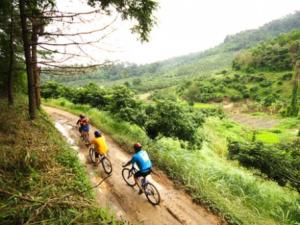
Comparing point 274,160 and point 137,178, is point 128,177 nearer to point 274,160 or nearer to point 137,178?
point 137,178

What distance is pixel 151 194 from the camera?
7.36 m

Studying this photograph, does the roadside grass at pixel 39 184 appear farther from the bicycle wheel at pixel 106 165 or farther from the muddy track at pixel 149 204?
the bicycle wheel at pixel 106 165

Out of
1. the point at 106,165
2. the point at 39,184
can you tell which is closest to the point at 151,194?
the point at 106,165

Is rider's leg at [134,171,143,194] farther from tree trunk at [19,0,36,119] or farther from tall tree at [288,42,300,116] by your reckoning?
tall tree at [288,42,300,116]

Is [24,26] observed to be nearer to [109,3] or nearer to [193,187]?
[109,3]

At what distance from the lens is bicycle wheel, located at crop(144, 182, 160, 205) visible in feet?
24.0

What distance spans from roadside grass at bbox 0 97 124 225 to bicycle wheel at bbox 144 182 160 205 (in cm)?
181

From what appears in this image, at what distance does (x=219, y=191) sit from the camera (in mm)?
7961

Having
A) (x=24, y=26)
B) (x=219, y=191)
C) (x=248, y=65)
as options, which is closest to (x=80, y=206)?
(x=219, y=191)

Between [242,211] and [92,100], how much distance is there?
47.7ft

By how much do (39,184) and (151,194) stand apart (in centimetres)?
337

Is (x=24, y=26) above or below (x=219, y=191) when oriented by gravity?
above

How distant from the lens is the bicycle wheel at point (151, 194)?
24.0 feet

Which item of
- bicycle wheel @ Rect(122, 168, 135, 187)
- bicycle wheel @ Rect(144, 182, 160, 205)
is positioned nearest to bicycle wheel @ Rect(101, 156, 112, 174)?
bicycle wheel @ Rect(122, 168, 135, 187)
